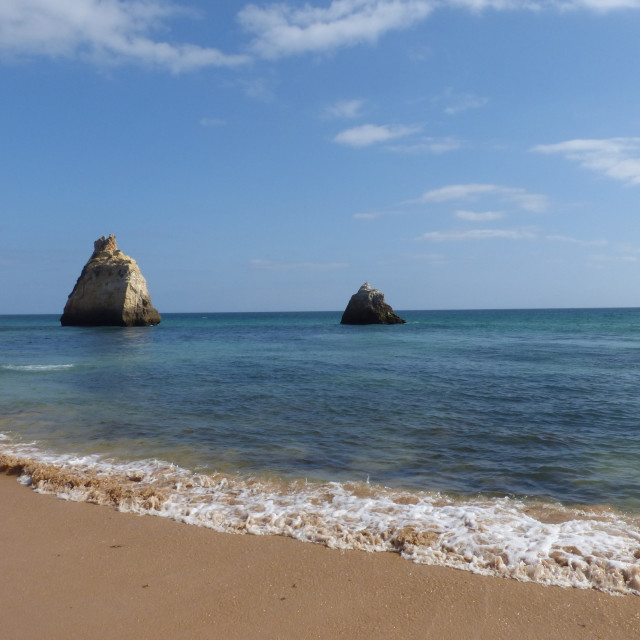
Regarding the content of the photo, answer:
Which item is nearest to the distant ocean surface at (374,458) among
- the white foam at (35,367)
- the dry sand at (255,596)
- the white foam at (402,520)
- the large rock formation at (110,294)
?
the white foam at (402,520)

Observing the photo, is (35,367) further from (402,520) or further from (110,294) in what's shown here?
(110,294)

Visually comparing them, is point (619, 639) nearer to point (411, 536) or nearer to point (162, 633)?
point (411, 536)

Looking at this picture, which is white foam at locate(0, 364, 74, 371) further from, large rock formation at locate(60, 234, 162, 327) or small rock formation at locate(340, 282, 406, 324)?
small rock formation at locate(340, 282, 406, 324)

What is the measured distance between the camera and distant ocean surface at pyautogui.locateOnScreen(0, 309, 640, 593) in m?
5.20

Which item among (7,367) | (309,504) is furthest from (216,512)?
(7,367)

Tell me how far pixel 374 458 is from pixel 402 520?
8.54 ft

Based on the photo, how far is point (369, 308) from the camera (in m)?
63.2

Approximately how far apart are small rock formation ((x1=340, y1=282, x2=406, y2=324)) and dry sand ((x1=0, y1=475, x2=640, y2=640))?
58476 millimetres

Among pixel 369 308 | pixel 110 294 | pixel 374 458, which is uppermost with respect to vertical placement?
pixel 110 294

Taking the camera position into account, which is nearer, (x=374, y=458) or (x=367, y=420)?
(x=374, y=458)

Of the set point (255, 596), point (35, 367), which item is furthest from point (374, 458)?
point (35, 367)

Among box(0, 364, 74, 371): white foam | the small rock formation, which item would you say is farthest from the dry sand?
the small rock formation

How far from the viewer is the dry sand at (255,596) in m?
3.69

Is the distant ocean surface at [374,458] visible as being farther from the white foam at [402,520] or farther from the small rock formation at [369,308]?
the small rock formation at [369,308]
